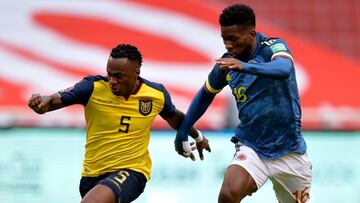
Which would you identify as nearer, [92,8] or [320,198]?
[320,198]

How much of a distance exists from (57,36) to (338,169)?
766cm

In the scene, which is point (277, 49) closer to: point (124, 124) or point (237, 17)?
point (237, 17)

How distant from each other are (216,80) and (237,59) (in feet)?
2.00

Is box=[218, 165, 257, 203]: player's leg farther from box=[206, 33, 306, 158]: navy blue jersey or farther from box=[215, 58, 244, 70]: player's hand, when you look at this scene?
box=[215, 58, 244, 70]: player's hand

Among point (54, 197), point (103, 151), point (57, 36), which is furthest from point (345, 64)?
point (103, 151)

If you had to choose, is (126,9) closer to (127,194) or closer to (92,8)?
(92,8)

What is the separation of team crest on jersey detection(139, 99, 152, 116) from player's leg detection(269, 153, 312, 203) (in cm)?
112

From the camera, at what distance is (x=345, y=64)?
17703 millimetres

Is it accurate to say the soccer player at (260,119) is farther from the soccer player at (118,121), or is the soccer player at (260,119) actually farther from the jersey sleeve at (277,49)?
the soccer player at (118,121)

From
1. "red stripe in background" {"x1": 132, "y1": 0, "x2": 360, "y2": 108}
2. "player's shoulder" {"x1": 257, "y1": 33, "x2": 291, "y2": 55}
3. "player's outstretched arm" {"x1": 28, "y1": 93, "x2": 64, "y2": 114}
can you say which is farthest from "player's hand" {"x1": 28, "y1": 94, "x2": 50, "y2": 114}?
"red stripe in background" {"x1": 132, "y1": 0, "x2": 360, "y2": 108}

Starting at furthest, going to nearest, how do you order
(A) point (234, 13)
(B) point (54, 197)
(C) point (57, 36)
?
(C) point (57, 36), (B) point (54, 197), (A) point (234, 13)

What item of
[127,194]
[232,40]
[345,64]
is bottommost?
[345,64]

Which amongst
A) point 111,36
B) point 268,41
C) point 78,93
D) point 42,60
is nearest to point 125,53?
point 78,93

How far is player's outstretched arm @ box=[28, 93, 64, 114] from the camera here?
7.13 meters
